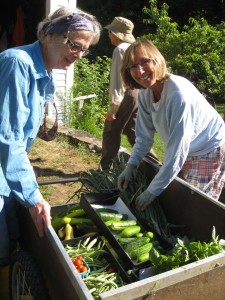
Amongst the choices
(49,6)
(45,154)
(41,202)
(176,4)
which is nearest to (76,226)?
(41,202)

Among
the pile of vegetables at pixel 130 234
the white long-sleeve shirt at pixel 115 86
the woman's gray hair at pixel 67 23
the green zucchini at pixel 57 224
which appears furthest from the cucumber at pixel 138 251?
the white long-sleeve shirt at pixel 115 86

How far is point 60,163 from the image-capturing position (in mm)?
5777

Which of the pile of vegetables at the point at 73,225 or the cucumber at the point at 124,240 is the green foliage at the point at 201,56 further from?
the cucumber at the point at 124,240

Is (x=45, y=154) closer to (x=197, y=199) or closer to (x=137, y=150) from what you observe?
(x=137, y=150)

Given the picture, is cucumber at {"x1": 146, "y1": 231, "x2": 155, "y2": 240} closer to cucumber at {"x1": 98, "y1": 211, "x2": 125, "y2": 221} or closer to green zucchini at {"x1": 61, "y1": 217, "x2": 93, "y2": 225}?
cucumber at {"x1": 98, "y1": 211, "x2": 125, "y2": 221}

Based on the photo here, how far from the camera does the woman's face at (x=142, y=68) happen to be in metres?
2.33

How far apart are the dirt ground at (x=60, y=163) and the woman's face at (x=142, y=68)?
2504 mm

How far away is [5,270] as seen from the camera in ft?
7.73

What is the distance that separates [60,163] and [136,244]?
383 centimetres

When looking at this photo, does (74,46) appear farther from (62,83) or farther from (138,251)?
(62,83)

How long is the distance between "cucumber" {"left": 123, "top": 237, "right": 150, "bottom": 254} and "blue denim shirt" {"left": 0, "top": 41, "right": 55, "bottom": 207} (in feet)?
1.98

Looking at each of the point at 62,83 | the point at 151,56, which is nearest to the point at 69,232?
the point at 151,56

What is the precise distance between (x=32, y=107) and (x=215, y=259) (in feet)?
3.69

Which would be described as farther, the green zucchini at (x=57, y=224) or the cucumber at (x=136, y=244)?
the green zucchini at (x=57, y=224)
